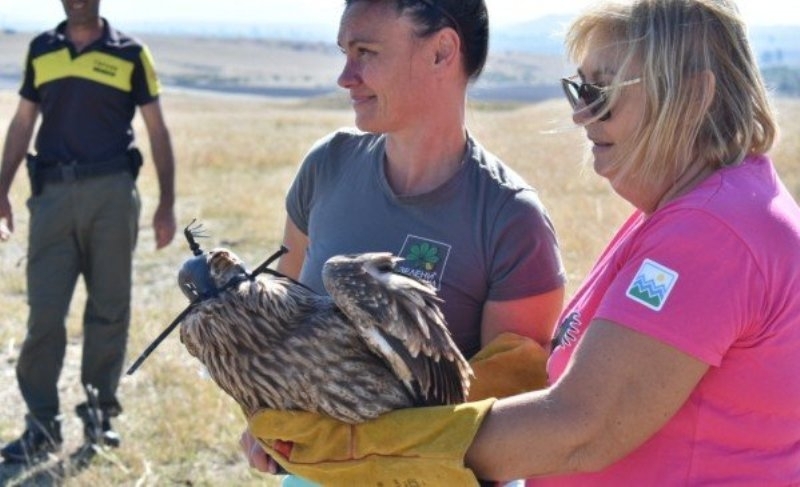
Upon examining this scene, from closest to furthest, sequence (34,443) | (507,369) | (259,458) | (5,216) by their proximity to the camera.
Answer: (507,369) < (259,458) < (34,443) < (5,216)

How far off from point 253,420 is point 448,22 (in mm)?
1264

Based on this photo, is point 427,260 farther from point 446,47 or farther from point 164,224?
point 164,224

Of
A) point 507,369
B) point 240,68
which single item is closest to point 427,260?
point 507,369

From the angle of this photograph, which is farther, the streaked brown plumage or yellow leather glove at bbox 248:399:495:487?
the streaked brown plumage

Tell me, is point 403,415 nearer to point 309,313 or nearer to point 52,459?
point 309,313

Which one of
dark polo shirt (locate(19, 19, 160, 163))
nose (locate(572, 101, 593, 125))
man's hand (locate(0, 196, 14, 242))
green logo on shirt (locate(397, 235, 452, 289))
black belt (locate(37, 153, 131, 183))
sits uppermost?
nose (locate(572, 101, 593, 125))

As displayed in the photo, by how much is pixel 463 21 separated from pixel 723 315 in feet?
4.63

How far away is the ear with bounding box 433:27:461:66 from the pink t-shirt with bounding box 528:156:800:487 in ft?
3.21

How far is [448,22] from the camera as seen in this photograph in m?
3.08

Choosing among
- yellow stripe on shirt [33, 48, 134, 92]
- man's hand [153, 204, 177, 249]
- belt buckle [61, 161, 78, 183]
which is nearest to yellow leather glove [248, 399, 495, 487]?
belt buckle [61, 161, 78, 183]

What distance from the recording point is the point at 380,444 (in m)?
2.41

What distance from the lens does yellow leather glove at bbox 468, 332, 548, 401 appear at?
2.80 meters

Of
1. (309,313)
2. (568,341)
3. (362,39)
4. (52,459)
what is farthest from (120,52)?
(568,341)

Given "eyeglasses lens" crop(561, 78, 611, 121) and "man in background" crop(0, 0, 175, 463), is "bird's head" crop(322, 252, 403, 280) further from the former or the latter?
"man in background" crop(0, 0, 175, 463)
